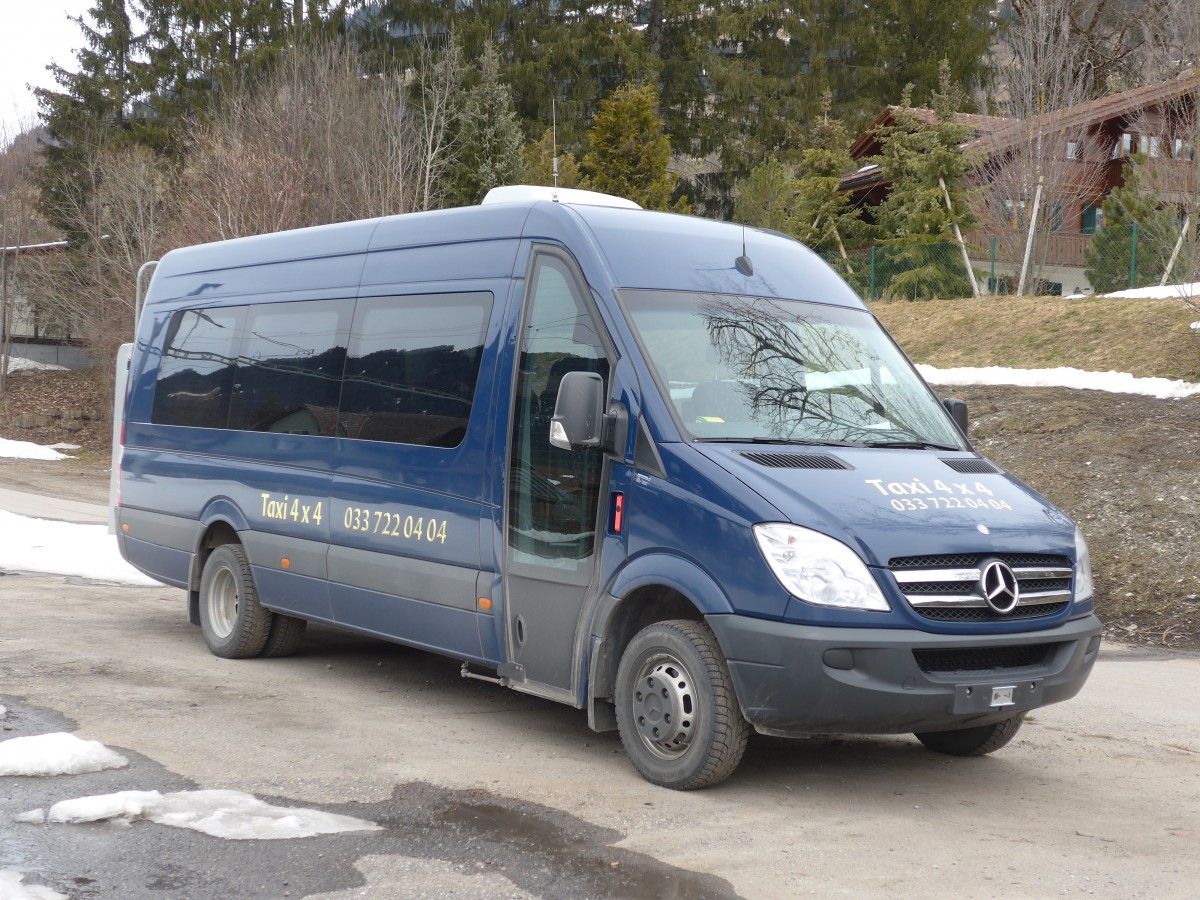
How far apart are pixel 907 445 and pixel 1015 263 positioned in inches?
947

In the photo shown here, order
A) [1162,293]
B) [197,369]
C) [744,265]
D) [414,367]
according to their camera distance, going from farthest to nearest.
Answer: [1162,293] → [197,369] → [414,367] → [744,265]

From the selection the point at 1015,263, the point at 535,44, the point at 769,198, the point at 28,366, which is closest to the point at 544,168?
the point at 769,198

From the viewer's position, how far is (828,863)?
16.9ft

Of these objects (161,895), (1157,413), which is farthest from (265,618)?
(1157,413)

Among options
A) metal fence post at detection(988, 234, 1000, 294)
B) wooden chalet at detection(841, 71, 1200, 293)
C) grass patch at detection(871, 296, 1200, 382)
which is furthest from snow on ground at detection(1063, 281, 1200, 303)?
metal fence post at detection(988, 234, 1000, 294)

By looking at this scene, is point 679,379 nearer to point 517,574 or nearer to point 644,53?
point 517,574

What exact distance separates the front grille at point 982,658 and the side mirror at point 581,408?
1.68 m

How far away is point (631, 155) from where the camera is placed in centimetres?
3803

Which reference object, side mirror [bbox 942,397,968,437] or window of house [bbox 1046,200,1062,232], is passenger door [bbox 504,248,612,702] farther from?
window of house [bbox 1046,200,1062,232]

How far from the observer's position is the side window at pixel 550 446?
6488 mm

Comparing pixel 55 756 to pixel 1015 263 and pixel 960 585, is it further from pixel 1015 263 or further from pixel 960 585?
pixel 1015 263

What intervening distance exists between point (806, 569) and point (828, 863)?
1.13 m

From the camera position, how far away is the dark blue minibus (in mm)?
5660

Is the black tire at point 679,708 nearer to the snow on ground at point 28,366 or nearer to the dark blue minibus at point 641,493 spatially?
the dark blue minibus at point 641,493
